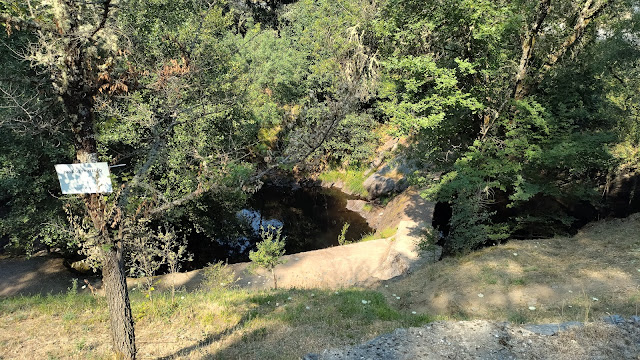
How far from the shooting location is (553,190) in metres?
10.7

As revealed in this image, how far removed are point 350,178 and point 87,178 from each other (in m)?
20.9

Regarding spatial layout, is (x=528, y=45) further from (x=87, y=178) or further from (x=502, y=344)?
(x=87, y=178)

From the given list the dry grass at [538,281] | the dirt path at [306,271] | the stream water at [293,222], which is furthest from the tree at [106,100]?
the stream water at [293,222]

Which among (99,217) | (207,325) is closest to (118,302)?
(99,217)

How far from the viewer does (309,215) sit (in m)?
21.8

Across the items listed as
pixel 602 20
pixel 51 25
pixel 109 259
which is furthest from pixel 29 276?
pixel 602 20

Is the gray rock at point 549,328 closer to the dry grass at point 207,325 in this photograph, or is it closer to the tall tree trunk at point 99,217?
the dry grass at point 207,325

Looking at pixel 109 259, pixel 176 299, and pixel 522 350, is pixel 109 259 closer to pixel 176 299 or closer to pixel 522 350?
pixel 176 299

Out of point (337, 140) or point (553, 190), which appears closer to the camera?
point (553, 190)

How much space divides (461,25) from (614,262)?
7.34 metres

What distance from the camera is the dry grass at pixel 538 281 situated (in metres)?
6.65

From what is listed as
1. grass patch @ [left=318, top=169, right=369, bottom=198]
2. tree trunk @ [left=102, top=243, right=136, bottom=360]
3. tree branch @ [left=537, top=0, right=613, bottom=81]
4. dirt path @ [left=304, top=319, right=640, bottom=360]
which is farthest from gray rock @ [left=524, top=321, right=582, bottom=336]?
grass patch @ [left=318, top=169, right=369, bottom=198]

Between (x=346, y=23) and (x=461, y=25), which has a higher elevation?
(x=346, y=23)

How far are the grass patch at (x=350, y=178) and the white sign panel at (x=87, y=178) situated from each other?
1910 cm
